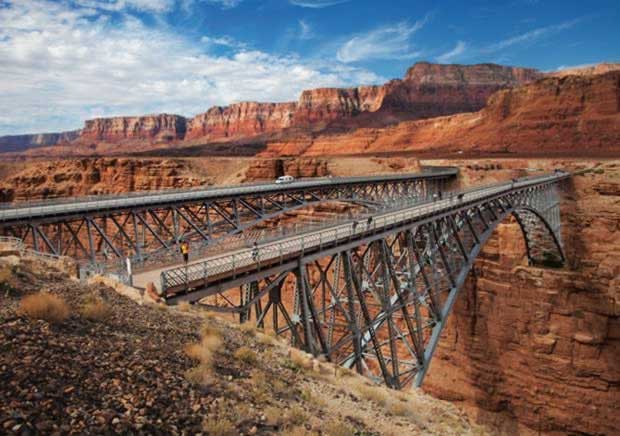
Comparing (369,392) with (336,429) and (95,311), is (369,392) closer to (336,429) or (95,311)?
(336,429)

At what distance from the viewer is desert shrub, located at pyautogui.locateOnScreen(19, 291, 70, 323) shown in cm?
786

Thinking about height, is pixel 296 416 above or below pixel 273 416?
below

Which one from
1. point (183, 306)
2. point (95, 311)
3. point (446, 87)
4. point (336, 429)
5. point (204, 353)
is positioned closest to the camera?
point (336, 429)

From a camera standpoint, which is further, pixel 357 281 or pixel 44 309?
pixel 357 281

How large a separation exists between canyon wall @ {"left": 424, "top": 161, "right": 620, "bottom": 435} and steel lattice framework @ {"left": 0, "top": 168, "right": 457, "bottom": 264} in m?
12.7

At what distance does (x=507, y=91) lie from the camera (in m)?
95.3

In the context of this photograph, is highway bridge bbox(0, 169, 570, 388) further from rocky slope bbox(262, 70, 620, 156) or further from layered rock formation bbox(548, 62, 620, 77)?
layered rock formation bbox(548, 62, 620, 77)

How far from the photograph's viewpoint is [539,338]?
33656 millimetres

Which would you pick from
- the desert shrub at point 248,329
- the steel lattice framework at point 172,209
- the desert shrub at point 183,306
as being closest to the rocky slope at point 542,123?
the steel lattice framework at point 172,209

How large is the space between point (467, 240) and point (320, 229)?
13362 mm

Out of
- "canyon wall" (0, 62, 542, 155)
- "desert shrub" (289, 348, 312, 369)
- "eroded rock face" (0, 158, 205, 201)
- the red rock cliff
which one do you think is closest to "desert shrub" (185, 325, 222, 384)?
"desert shrub" (289, 348, 312, 369)

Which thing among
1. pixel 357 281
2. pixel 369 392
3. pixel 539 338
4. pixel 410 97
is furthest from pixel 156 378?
pixel 410 97

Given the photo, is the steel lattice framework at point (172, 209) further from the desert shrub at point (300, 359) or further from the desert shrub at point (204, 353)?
the desert shrub at point (300, 359)

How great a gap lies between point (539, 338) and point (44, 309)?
34.7m
